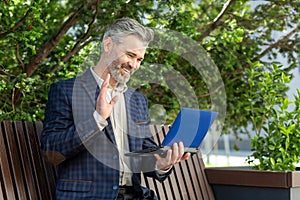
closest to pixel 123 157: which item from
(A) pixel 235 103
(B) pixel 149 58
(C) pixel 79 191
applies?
(C) pixel 79 191

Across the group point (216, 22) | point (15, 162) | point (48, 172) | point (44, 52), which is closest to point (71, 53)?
point (44, 52)

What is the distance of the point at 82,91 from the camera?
261cm

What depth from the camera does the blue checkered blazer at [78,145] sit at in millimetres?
2436

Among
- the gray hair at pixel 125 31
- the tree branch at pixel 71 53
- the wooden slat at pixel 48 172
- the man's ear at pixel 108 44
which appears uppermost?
the gray hair at pixel 125 31

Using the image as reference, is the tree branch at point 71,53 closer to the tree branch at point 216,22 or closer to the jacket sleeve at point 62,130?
the tree branch at point 216,22

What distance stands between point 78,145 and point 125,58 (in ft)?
1.46

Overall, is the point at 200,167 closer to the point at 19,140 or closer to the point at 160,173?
the point at 160,173

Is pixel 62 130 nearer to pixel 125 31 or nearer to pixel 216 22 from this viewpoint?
pixel 125 31

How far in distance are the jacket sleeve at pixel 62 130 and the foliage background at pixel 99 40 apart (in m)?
1.26

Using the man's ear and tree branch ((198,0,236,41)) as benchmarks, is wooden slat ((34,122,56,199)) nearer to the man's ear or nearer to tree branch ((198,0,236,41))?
the man's ear

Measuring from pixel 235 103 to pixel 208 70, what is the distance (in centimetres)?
226

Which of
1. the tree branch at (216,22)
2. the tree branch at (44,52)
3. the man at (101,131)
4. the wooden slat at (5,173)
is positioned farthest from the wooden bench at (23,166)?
the tree branch at (216,22)

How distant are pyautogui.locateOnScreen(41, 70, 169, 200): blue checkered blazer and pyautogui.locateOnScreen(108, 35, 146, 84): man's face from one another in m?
0.12

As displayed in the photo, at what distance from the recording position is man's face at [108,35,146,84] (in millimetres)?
2594
